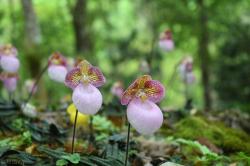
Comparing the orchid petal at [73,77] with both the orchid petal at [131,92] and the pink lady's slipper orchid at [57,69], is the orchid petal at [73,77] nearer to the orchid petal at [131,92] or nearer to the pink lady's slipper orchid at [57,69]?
the orchid petal at [131,92]

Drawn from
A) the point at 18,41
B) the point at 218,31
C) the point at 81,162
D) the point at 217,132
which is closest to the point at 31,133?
the point at 81,162

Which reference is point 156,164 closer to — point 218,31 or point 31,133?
point 31,133

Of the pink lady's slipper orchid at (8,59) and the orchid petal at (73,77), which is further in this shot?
the pink lady's slipper orchid at (8,59)

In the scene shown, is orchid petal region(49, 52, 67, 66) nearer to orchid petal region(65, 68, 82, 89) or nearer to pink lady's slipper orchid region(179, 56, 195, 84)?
orchid petal region(65, 68, 82, 89)

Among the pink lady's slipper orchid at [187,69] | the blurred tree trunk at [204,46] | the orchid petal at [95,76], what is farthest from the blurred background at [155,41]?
the orchid petal at [95,76]

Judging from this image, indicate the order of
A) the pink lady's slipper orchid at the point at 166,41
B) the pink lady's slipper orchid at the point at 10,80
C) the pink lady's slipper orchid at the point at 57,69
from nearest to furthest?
the pink lady's slipper orchid at the point at 57,69, the pink lady's slipper orchid at the point at 10,80, the pink lady's slipper orchid at the point at 166,41

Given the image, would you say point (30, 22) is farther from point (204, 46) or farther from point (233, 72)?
point (233, 72)

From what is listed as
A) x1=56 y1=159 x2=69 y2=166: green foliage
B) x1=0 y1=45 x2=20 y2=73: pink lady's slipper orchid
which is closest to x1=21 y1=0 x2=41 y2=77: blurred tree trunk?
x1=0 y1=45 x2=20 y2=73: pink lady's slipper orchid
